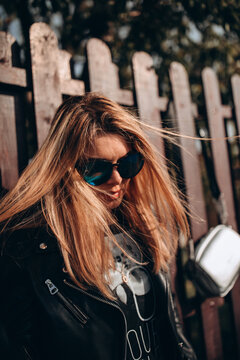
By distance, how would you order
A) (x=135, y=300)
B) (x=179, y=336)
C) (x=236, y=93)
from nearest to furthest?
(x=135, y=300), (x=179, y=336), (x=236, y=93)

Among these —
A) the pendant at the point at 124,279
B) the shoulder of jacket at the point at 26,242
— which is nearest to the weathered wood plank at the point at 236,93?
the pendant at the point at 124,279

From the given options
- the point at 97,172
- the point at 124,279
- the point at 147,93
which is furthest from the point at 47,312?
the point at 147,93

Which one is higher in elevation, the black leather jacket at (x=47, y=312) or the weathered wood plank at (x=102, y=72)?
the weathered wood plank at (x=102, y=72)

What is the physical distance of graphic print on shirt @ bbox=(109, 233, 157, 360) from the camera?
121 centimetres

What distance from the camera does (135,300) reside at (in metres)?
1.25

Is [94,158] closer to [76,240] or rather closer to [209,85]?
[76,240]

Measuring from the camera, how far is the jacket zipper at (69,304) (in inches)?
42.9

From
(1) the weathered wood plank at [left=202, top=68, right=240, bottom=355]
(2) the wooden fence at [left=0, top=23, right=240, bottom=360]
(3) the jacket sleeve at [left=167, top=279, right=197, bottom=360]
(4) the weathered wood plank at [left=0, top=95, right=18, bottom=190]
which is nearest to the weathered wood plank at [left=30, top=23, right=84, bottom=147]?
(2) the wooden fence at [left=0, top=23, right=240, bottom=360]

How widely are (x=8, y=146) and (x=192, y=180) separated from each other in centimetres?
129

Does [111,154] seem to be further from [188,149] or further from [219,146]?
A: [219,146]

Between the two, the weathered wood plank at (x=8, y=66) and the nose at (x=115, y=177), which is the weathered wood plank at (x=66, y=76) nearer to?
the weathered wood plank at (x=8, y=66)

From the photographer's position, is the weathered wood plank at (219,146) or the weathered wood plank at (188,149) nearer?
the weathered wood plank at (188,149)

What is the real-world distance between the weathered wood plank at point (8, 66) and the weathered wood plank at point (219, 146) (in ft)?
4.80

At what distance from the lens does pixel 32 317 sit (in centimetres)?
107
